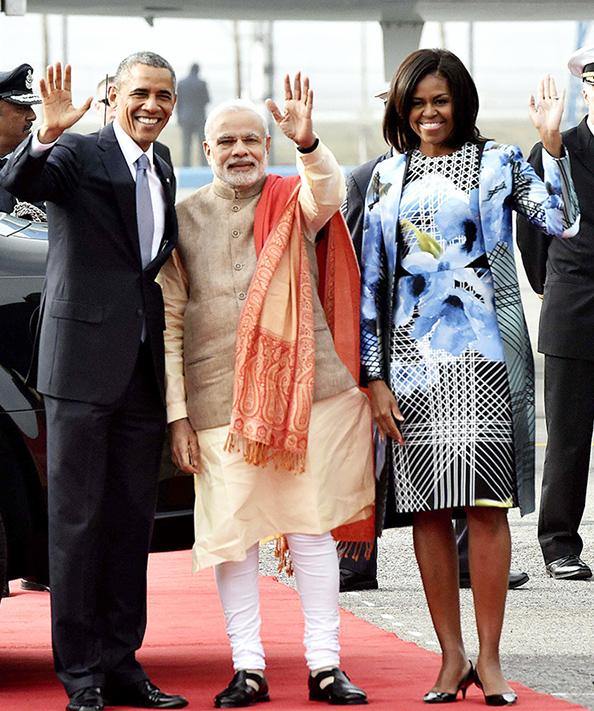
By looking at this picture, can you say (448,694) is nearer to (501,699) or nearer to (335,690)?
(501,699)

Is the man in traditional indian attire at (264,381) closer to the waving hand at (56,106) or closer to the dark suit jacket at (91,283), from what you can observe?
the dark suit jacket at (91,283)

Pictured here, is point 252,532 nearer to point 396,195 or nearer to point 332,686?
point 332,686

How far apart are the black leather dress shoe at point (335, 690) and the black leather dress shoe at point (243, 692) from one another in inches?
5.7

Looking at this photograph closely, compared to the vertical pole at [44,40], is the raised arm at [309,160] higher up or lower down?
lower down

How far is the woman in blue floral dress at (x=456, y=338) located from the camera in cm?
466

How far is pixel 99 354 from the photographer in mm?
4586

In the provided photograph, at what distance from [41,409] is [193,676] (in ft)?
3.27

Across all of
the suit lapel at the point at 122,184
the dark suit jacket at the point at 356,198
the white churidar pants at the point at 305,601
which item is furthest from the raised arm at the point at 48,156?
the dark suit jacket at the point at 356,198

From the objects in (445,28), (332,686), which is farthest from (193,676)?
(445,28)

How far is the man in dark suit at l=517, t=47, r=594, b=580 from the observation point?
7.08 meters

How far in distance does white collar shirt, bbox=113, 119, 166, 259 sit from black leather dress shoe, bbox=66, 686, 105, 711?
1.22 meters

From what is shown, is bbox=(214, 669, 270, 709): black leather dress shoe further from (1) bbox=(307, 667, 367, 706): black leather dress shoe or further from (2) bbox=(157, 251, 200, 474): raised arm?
(2) bbox=(157, 251, 200, 474): raised arm

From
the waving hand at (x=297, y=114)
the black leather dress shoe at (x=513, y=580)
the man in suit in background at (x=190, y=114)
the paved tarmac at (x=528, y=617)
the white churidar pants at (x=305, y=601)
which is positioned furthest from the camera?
the man in suit in background at (x=190, y=114)

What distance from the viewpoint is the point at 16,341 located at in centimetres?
489
